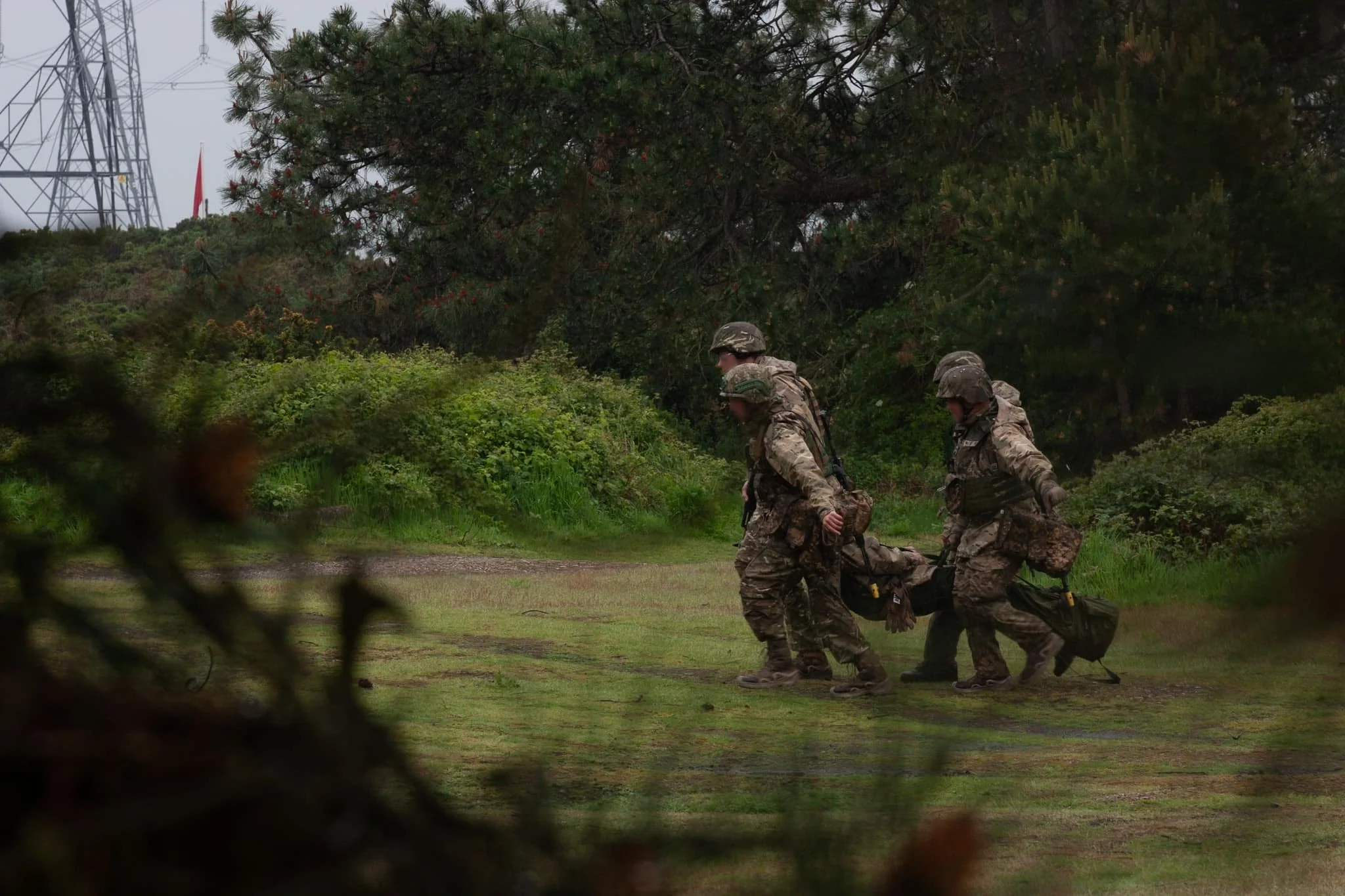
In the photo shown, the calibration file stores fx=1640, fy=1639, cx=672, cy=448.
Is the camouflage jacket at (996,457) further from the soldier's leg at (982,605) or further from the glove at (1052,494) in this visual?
the soldier's leg at (982,605)

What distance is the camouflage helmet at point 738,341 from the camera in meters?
8.42

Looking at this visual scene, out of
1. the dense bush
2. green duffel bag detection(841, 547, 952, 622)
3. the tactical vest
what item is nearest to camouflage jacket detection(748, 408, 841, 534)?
green duffel bag detection(841, 547, 952, 622)

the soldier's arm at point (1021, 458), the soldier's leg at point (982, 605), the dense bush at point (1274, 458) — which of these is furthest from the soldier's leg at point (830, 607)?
the dense bush at point (1274, 458)

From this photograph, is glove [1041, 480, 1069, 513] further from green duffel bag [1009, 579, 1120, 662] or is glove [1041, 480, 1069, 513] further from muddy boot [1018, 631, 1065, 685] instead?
muddy boot [1018, 631, 1065, 685]

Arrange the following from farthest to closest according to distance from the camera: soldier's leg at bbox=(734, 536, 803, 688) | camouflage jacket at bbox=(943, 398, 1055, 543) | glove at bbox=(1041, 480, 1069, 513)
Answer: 1. soldier's leg at bbox=(734, 536, 803, 688)
2. camouflage jacket at bbox=(943, 398, 1055, 543)
3. glove at bbox=(1041, 480, 1069, 513)

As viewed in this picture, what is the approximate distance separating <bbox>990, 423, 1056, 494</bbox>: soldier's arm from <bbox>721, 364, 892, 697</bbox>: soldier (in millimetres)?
842

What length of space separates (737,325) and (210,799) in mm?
7882

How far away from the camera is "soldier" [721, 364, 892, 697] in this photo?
795 cm

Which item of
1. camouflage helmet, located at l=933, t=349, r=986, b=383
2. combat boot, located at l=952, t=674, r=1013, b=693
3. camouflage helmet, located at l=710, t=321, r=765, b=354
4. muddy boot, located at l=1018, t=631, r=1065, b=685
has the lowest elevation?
combat boot, located at l=952, t=674, r=1013, b=693

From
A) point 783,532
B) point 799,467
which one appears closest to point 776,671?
point 783,532

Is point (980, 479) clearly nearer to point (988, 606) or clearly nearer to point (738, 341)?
point (988, 606)

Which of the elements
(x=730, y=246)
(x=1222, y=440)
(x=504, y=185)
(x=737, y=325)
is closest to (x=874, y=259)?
(x=730, y=246)

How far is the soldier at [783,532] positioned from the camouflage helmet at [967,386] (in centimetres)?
70

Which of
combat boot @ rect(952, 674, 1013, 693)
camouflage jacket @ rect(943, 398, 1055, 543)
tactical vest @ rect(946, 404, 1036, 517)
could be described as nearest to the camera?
camouflage jacket @ rect(943, 398, 1055, 543)
